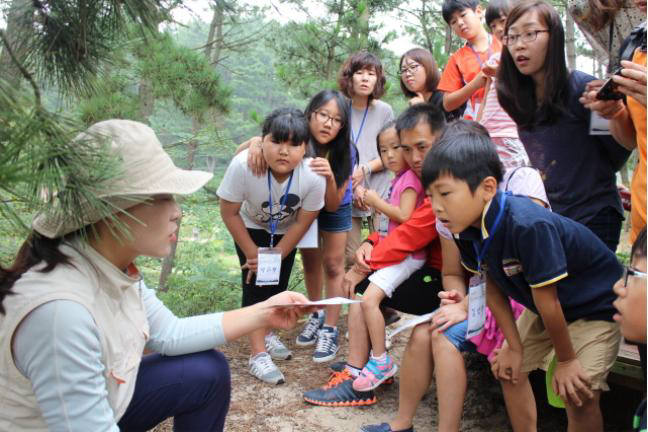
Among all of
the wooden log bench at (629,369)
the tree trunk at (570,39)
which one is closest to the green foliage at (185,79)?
the wooden log bench at (629,369)

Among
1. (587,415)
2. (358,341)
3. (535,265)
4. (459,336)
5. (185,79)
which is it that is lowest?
(358,341)

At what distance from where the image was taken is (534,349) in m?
2.19

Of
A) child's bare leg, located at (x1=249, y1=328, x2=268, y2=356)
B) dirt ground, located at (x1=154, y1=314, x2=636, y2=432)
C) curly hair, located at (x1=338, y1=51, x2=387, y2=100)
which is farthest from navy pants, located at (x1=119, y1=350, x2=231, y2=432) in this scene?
curly hair, located at (x1=338, y1=51, x2=387, y2=100)

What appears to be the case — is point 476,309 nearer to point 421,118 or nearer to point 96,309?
point 421,118

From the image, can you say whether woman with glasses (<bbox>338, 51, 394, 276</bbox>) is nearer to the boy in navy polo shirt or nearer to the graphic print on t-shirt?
the graphic print on t-shirt

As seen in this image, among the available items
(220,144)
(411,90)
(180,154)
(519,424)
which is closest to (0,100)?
(519,424)

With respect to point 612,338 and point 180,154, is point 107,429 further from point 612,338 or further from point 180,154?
point 180,154

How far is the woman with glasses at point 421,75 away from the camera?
363 cm

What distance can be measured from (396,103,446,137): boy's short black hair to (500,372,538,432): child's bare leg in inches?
47.5

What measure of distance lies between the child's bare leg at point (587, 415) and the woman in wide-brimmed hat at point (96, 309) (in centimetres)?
132

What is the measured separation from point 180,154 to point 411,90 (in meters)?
2.90

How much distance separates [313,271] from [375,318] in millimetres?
842

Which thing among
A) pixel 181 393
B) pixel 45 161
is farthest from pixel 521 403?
pixel 45 161

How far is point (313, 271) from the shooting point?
3.51 meters
